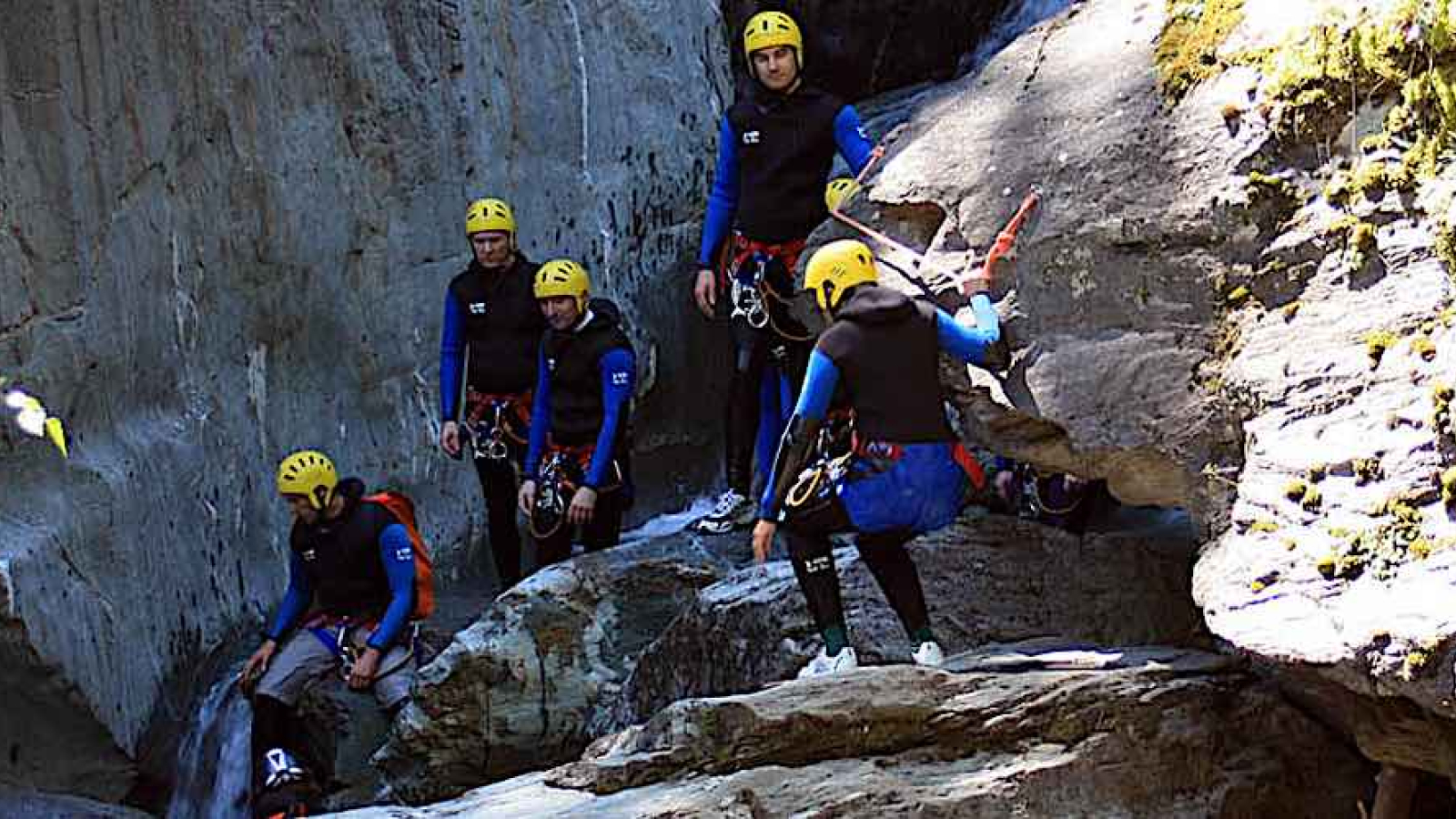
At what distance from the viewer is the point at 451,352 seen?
28.7 ft

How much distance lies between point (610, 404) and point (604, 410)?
0.07 metres

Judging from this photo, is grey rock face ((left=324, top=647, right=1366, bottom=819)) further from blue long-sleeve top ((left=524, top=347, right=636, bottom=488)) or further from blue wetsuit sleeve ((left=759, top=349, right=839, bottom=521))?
blue long-sleeve top ((left=524, top=347, right=636, bottom=488))

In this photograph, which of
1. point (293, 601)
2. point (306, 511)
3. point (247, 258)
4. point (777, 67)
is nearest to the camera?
point (777, 67)

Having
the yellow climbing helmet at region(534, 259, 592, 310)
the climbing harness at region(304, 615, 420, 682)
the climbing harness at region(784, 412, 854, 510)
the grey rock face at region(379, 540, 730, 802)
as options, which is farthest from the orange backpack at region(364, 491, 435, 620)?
the climbing harness at region(784, 412, 854, 510)

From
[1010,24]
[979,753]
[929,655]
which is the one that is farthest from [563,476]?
[1010,24]

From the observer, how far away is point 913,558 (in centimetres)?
715

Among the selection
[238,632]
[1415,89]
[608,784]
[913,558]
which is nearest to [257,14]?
[238,632]

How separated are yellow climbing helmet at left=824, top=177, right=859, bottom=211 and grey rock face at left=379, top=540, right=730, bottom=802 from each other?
7.10 feet

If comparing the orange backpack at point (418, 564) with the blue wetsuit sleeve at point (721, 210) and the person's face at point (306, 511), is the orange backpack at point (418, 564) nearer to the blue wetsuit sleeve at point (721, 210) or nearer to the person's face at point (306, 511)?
the person's face at point (306, 511)

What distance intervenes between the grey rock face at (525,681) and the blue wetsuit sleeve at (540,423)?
0.45 metres

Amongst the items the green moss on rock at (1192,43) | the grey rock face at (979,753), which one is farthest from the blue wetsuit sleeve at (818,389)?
the green moss on rock at (1192,43)

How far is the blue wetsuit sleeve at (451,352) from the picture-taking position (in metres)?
8.69

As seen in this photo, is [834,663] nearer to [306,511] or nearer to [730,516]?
[306,511]

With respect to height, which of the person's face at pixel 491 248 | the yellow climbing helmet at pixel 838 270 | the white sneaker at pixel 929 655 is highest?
the person's face at pixel 491 248
